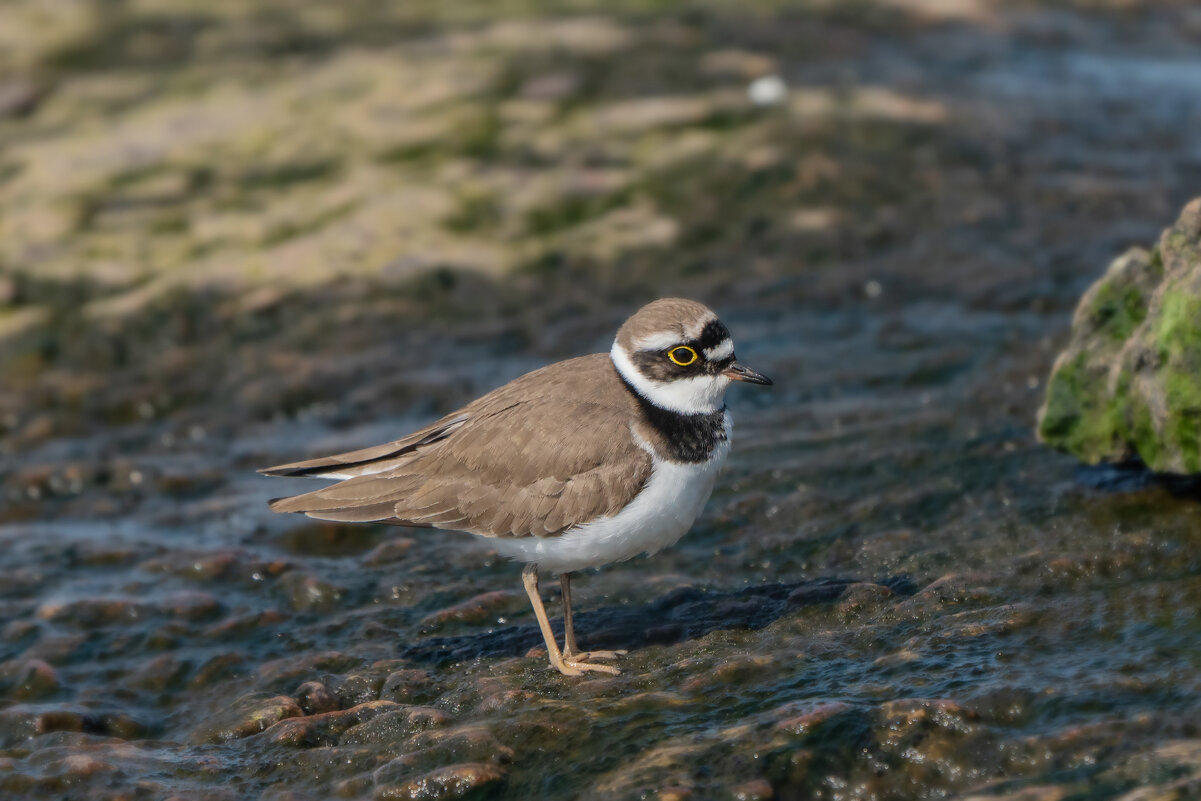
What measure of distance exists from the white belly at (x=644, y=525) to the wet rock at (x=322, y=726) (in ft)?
3.52

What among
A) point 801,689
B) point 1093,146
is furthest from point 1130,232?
point 801,689

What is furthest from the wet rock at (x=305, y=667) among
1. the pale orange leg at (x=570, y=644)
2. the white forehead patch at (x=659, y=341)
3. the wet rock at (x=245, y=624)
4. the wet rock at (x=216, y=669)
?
the white forehead patch at (x=659, y=341)

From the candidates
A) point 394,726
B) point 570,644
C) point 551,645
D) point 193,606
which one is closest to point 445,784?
point 394,726

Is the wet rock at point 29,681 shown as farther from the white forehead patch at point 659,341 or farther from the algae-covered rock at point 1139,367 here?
the algae-covered rock at point 1139,367

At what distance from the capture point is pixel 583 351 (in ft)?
35.9

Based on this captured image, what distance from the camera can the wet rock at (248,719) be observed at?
652 centimetres

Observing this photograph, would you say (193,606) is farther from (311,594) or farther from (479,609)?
Answer: (479,609)

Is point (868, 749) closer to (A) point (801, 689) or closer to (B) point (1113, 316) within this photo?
(A) point (801, 689)

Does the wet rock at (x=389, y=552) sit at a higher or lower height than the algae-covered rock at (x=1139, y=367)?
lower

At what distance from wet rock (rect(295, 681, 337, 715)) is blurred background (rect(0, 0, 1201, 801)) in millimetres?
29

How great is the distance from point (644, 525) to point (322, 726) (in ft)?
5.88

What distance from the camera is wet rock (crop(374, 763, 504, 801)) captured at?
5.52 meters

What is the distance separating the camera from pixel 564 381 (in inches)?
281

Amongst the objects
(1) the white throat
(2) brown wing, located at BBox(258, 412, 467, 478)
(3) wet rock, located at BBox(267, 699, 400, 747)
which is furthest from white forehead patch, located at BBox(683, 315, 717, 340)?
(3) wet rock, located at BBox(267, 699, 400, 747)
